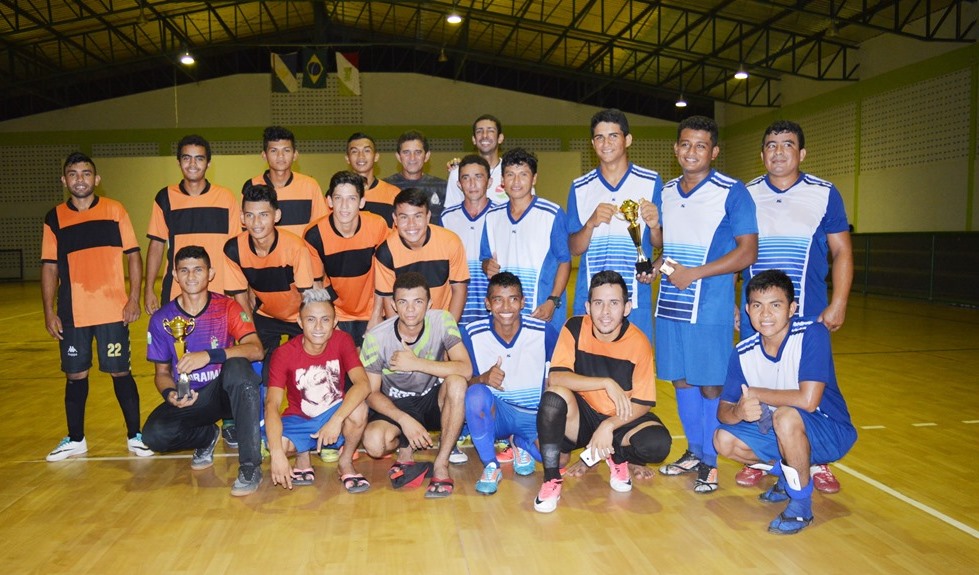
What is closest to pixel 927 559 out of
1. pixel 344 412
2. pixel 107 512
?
pixel 344 412

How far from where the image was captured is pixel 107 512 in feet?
10.9

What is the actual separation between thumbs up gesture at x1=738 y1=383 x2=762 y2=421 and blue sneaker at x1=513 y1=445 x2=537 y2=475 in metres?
1.17

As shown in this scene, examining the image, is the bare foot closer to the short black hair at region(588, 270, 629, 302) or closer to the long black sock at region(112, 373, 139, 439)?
the short black hair at region(588, 270, 629, 302)

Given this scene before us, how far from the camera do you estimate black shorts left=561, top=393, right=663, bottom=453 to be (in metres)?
3.57

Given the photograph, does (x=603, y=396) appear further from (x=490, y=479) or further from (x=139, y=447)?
(x=139, y=447)

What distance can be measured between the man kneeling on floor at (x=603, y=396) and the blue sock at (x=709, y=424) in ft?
0.85

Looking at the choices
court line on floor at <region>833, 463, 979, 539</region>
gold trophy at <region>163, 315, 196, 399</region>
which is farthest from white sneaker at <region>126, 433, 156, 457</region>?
court line on floor at <region>833, 463, 979, 539</region>

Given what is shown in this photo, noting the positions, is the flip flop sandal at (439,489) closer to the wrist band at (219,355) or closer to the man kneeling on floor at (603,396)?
the man kneeling on floor at (603,396)

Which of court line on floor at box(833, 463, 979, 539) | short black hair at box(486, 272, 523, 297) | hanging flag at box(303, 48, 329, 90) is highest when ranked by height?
hanging flag at box(303, 48, 329, 90)

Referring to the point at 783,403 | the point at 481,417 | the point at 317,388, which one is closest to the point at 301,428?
the point at 317,388

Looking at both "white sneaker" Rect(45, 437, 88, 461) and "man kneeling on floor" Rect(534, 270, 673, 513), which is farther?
"white sneaker" Rect(45, 437, 88, 461)

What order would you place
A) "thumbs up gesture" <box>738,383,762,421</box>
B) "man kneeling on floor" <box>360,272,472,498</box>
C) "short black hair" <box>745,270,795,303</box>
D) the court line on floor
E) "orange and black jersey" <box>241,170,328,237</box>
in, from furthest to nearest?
"orange and black jersey" <box>241,170,328,237</box>, "man kneeling on floor" <box>360,272,472,498</box>, "short black hair" <box>745,270,795,303</box>, "thumbs up gesture" <box>738,383,762,421</box>, the court line on floor

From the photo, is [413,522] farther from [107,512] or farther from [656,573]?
[107,512]

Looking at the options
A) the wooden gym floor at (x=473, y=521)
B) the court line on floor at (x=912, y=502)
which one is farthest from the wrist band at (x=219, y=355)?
the court line on floor at (x=912, y=502)
